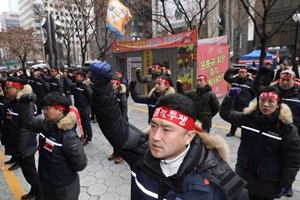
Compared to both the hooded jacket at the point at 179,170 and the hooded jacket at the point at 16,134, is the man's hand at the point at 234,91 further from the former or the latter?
the hooded jacket at the point at 16,134

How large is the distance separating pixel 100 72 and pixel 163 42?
965 centimetres

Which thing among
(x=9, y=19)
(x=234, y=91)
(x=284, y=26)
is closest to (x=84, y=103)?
(x=234, y=91)

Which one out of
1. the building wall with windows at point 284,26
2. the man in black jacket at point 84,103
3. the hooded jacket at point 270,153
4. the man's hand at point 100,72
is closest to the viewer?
the man's hand at point 100,72

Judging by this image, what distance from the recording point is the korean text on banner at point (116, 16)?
991 centimetres

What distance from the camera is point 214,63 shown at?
34.5 feet

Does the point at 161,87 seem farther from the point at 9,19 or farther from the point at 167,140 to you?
the point at 9,19

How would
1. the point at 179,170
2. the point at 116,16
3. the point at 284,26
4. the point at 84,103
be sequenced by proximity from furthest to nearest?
the point at 284,26, the point at 116,16, the point at 84,103, the point at 179,170

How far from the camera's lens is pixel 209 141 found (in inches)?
56.6

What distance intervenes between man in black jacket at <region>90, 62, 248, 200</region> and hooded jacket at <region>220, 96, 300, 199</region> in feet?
4.26

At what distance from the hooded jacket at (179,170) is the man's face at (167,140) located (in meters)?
0.08

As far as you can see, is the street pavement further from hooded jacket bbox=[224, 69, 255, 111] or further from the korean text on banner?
the korean text on banner

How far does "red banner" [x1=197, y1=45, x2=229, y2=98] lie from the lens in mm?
9742

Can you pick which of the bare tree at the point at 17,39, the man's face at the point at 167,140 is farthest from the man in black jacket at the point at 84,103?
the bare tree at the point at 17,39

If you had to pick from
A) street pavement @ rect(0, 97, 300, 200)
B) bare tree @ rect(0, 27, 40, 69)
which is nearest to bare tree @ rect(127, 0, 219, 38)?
street pavement @ rect(0, 97, 300, 200)
